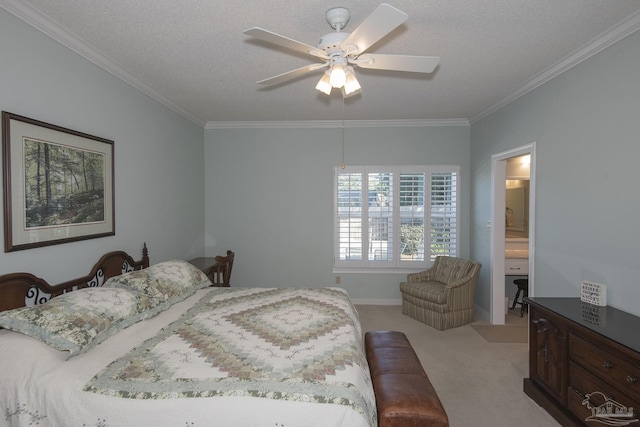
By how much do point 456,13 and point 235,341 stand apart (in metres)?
2.50

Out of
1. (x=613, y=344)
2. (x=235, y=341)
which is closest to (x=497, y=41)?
(x=613, y=344)

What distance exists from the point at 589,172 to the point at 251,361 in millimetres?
2903

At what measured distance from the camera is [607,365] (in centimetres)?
193

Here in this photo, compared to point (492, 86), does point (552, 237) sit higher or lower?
lower

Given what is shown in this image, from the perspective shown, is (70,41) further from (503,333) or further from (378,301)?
(503,333)

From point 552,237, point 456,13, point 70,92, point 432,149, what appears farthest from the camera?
point 432,149

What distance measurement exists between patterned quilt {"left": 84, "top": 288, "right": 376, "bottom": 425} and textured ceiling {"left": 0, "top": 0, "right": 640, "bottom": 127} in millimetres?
2061

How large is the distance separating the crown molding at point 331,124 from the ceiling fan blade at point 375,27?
3.06 metres

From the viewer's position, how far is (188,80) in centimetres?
332

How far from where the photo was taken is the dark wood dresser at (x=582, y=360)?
1.84 m

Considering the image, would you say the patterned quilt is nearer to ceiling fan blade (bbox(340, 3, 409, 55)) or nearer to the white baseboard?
ceiling fan blade (bbox(340, 3, 409, 55))

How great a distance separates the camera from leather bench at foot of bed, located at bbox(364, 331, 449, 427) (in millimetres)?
1712

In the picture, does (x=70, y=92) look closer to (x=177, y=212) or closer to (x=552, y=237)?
(x=177, y=212)

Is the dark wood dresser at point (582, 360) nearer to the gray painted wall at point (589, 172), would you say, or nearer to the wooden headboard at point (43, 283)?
the gray painted wall at point (589, 172)
